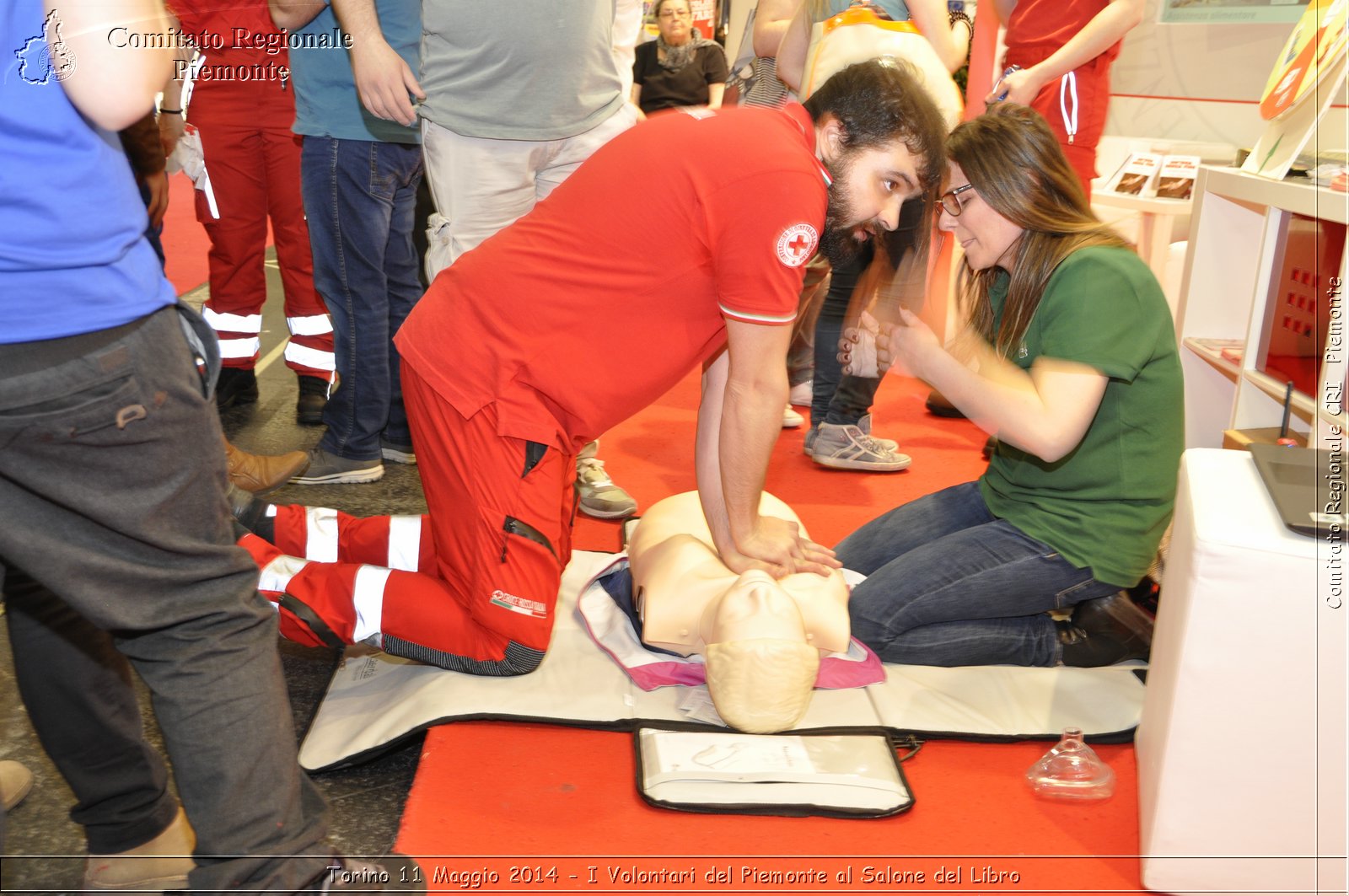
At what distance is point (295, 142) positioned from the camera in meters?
3.33

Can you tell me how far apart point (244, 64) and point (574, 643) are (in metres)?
2.19

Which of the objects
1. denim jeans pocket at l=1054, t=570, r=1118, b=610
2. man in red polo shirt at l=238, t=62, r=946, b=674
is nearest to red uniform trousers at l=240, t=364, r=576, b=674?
man in red polo shirt at l=238, t=62, r=946, b=674

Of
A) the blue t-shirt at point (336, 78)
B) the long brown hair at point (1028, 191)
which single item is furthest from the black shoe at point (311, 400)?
the long brown hair at point (1028, 191)

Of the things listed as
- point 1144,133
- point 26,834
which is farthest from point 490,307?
point 1144,133

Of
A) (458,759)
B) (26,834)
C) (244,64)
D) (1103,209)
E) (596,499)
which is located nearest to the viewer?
(26,834)

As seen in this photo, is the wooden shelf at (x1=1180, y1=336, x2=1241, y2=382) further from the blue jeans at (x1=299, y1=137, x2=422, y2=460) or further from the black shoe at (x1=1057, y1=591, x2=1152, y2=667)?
the blue jeans at (x1=299, y1=137, x2=422, y2=460)

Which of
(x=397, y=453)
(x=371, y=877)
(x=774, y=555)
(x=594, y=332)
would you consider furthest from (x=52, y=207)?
(x=397, y=453)

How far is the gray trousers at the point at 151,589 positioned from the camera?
1088 millimetres

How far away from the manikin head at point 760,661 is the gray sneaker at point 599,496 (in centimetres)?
101

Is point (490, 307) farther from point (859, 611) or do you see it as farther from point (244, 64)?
point (244, 64)

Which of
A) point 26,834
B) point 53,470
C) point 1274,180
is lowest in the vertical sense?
point 26,834

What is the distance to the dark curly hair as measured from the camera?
1802 millimetres

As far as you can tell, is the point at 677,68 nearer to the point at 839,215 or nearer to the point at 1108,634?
the point at 839,215

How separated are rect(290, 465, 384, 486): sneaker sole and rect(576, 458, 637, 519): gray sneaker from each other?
58 centimetres
